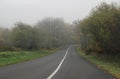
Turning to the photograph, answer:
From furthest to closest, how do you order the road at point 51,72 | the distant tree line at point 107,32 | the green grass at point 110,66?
the distant tree line at point 107,32 → the green grass at point 110,66 → the road at point 51,72

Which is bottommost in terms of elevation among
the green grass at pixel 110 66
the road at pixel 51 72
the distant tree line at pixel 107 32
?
the green grass at pixel 110 66

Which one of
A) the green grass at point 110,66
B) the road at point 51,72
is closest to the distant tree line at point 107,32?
the green grass at point 110,66

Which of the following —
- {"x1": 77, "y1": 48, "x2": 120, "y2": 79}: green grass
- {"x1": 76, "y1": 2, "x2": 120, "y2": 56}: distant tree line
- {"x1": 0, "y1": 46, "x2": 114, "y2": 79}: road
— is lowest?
{"x1": 77, "y1": 48, "x2": 120, "y2": 79}: green grass

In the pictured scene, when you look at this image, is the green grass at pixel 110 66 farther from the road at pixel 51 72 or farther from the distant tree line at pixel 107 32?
the distant tree line at pixel 107 32

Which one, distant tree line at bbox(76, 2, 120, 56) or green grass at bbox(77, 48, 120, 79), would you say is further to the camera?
distant tree line at bbox(76, 2, 120, 56)

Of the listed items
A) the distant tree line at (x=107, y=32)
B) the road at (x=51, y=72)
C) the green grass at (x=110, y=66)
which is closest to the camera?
the road at (x=51, y=72)

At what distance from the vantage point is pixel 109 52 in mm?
41594

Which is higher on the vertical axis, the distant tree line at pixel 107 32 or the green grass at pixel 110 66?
the distant tree line at pixel 107 32

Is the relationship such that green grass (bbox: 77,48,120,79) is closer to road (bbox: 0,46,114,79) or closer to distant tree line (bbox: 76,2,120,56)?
road (bbox: 0,46,114,79)

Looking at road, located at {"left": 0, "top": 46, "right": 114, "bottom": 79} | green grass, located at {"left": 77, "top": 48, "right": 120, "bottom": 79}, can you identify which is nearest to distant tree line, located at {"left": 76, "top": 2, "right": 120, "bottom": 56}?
green grass, located at {"left": 77, "top": 48, "right": 120, "bottom": 79}

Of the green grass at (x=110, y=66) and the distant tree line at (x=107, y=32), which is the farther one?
the distant tree line at (x=107, y=32)

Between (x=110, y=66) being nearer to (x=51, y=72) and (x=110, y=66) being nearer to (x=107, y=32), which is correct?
(x=51, y=72)

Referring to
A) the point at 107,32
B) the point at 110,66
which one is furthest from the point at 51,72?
the point at 107,32

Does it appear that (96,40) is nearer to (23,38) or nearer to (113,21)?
(113,21)
